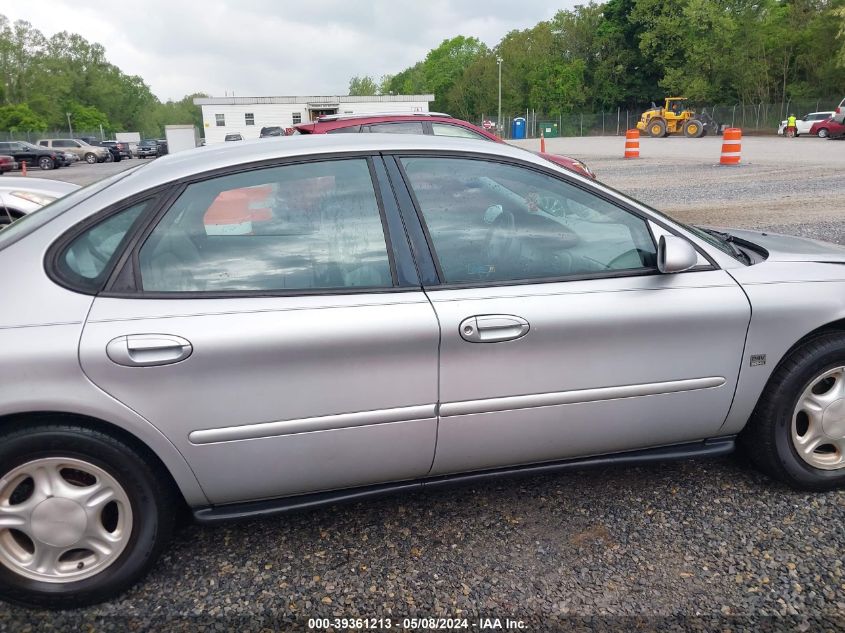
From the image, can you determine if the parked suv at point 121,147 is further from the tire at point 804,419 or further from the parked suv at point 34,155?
the tire at point 804,419

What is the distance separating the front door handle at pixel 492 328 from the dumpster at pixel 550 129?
6325 cm

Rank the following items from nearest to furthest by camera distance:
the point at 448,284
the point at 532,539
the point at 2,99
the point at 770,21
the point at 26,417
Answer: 1. the point at 26,417
2. the point at 448,284
3. the point at 532,539
4. the point at 770,21
5. the point at 2,99

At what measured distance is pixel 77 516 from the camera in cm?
223

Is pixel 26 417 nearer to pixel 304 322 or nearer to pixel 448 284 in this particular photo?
pixel 304 322

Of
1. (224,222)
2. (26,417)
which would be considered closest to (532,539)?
(224,222)

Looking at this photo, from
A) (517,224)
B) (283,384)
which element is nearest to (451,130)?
(517,224)

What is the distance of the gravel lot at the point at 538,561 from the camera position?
7.33ft

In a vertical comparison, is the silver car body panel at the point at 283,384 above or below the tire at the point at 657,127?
below

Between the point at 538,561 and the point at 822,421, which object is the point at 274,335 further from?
the point at 822,421

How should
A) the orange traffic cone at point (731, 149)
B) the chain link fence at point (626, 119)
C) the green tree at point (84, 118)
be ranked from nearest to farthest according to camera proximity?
the orange traffic cone at point (731, 149) → the chain link fence at point (626, 119) → the green tree at point (84, 118)

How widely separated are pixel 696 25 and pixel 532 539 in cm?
6516

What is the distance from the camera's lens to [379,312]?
2.34 metres

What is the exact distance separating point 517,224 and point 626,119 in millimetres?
66828

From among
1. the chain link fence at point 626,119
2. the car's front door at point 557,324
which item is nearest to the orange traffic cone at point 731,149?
the car's front door at point 557,324
